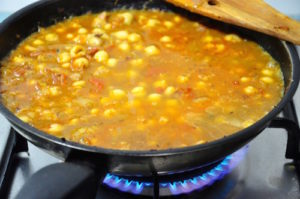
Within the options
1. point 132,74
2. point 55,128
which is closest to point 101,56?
point 132,74

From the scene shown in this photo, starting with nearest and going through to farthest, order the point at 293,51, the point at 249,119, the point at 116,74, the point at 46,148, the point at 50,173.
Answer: the point at 50,173, the point at 46,148, the point at 249,119, the point at 293,51, the point at 116,74

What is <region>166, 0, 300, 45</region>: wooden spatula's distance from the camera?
1.84 meters

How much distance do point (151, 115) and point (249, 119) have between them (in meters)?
0.36

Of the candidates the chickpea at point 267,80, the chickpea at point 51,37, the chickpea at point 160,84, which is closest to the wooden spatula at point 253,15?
the chickpea at point 267,80

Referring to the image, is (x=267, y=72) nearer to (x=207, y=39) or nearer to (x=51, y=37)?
(x=207, y=39)

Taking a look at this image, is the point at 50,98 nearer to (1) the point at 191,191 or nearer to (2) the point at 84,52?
(2) the point at 84,52

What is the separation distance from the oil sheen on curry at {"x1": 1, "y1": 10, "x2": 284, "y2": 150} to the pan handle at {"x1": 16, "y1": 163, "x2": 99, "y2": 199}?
0.96 ft

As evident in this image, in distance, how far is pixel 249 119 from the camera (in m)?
1.65

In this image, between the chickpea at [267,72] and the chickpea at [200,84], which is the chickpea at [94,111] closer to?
the chickpea at [200,84]

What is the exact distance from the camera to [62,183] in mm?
1192

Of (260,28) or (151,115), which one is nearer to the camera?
(151,115)

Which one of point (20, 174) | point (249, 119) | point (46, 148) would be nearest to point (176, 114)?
point (249, 119)

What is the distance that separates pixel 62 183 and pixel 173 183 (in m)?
0.59

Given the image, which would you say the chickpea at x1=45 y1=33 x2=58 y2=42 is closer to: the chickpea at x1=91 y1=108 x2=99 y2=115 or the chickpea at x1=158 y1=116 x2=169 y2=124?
the chickpea at x1=91 y1=108 x2=99 y2=115
